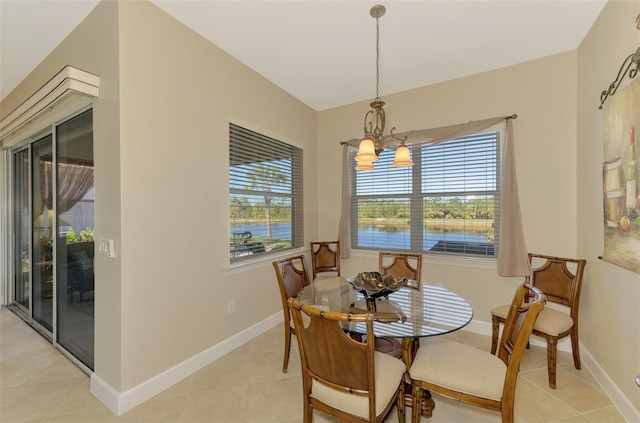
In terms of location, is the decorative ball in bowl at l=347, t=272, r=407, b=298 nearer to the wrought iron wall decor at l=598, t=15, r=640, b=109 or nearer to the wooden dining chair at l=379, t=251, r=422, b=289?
the wooden dining chair at l=379, t=251, r=422, b=289

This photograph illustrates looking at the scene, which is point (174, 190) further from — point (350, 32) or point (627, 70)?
point (627, 70)

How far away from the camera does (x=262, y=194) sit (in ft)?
10.4

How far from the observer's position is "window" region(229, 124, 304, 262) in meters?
2.81

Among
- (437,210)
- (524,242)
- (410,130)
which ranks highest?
(410,130)

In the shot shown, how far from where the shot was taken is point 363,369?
124cm

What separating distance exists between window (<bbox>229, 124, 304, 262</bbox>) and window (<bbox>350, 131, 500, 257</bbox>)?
2.86 ft

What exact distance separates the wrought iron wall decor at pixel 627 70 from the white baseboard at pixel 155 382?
11.8 feet

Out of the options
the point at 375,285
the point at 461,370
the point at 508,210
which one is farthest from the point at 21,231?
the point at 508,210

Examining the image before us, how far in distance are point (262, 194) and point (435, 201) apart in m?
2.08

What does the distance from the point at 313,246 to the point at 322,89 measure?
1.98 m

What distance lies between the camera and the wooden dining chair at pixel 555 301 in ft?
6.84

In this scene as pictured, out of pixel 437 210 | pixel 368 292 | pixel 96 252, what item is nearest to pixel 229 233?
pixel 96 252

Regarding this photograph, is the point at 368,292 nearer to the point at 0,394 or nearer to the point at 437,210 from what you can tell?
the point at 437,210

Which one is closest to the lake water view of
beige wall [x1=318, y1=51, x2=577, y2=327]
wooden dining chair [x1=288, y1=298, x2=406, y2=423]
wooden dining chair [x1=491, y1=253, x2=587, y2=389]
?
beige wall [x1=318, y1=51, x2=577, y2=327]
